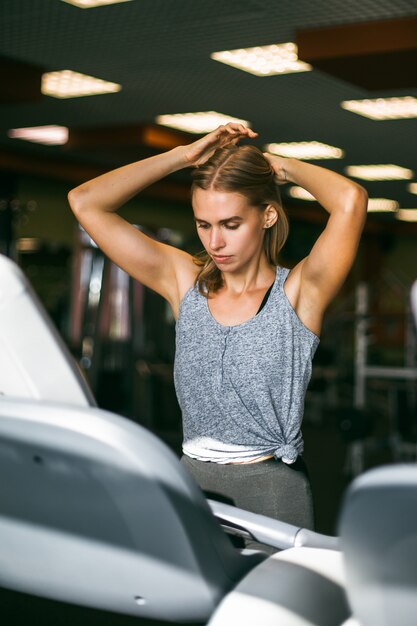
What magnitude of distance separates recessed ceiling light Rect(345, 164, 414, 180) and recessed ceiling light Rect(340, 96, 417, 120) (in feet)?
8.49

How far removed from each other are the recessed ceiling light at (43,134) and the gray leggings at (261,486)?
308 inches

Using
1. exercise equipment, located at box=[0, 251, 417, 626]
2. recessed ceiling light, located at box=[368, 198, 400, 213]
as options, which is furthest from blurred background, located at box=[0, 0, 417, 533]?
exercise equipment, located at box=[0, 251, 417, 626]

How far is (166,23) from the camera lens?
523 cm

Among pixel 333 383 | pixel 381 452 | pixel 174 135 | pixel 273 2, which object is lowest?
pixel 333 383

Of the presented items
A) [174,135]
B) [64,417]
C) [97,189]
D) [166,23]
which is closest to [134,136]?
[174,135]

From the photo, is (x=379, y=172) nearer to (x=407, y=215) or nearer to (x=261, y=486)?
(x=407, y=215)

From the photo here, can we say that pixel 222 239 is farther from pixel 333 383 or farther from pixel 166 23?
pixel 333 383

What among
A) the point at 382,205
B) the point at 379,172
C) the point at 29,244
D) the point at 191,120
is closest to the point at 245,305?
the point at 191,120

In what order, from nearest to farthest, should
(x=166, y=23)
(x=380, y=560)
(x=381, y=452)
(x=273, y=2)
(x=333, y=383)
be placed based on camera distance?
(x=380, y=560) < (x=273, y=2) < (x=166, y=23) < (x=381, y=452) < (x=333, y=383)

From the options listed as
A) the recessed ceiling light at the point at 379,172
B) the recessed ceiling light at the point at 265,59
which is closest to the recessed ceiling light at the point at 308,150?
the recessed ceiling light at the point at 379,172

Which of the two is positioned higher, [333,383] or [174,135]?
[174,135]

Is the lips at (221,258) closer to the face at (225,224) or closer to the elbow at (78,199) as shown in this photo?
the face at (225,224)

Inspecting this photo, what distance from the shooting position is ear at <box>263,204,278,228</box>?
4.99 ft

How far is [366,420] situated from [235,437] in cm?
428
